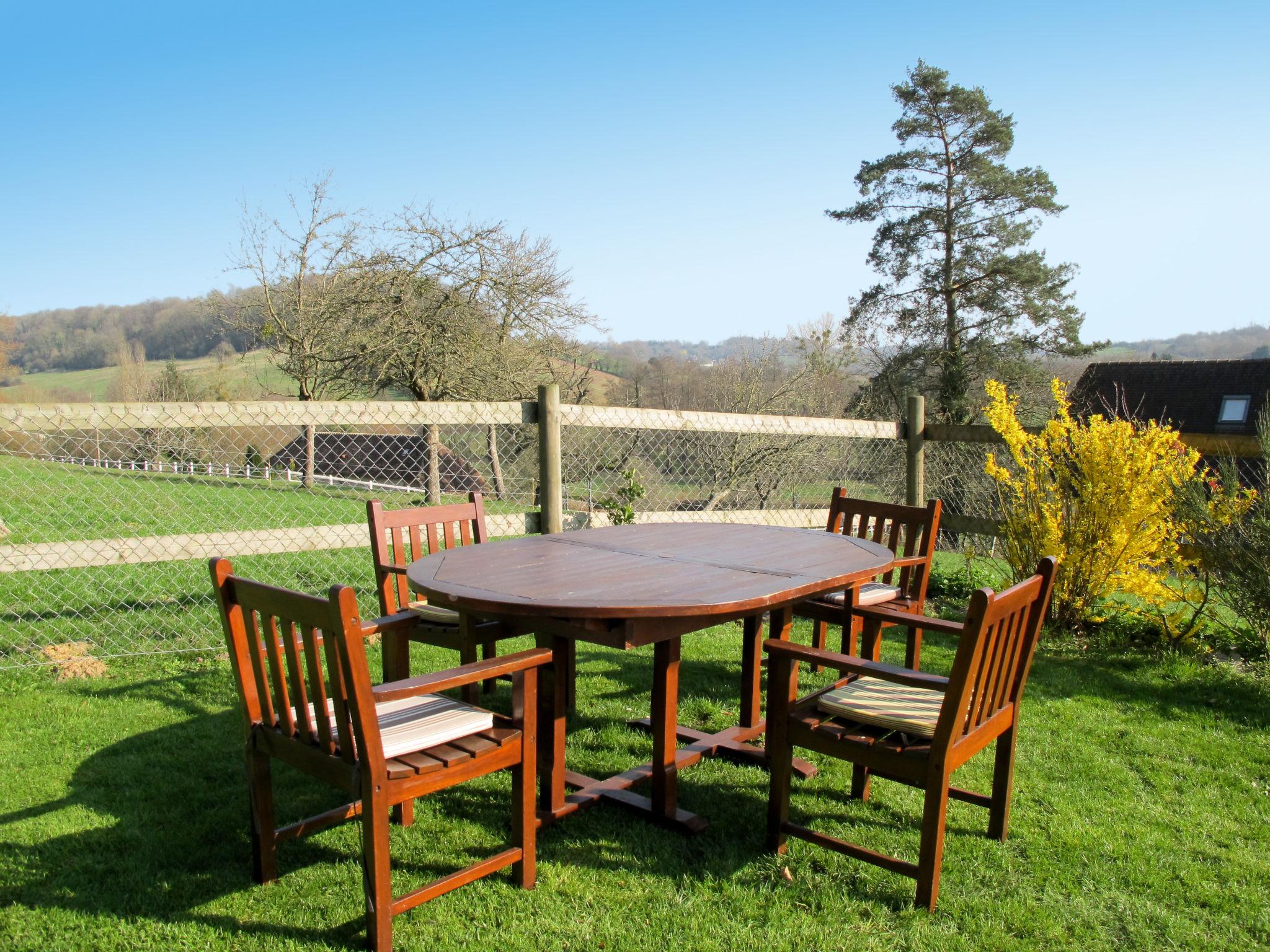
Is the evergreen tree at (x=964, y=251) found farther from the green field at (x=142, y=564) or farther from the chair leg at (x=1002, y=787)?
the chair leg at (x=1002, y=787)

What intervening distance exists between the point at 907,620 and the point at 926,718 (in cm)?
71

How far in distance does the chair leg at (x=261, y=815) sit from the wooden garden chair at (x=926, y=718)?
1.47 meters

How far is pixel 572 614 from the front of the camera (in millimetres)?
2283

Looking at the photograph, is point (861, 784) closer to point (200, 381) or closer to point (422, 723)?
point (422, 723)

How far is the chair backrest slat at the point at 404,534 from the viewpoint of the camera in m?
3.50

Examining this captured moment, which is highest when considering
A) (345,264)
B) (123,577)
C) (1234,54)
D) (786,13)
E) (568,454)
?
(786,13)

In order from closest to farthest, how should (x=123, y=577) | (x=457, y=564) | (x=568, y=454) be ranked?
(x=457, y=564) → (x=123, y=577) → (x=568, y=454)

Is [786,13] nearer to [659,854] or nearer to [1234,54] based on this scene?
[1234,54]

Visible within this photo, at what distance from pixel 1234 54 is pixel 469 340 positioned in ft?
33.8

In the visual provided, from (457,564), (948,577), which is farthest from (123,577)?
(948,577)

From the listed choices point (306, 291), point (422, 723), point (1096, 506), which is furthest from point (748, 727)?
point (306, 291)

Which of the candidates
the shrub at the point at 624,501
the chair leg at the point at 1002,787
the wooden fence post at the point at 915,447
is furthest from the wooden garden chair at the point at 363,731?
the wooden fence post at the point at 915,447

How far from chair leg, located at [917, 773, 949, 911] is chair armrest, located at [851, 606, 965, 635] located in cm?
61

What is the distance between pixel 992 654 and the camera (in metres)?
2.27
